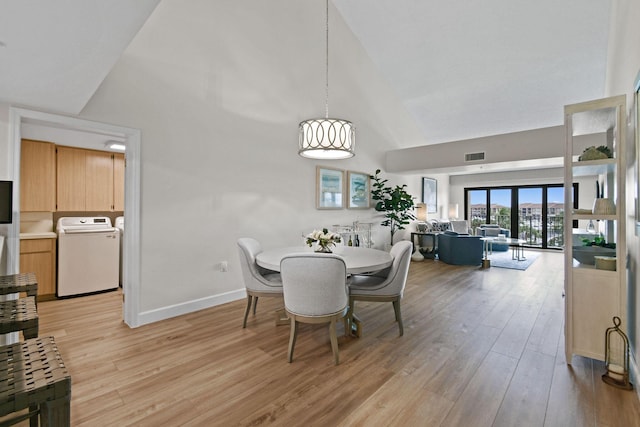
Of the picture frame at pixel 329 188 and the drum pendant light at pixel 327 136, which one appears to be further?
the picture frame at pixel 329 188

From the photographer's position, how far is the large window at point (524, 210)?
29.3 feet

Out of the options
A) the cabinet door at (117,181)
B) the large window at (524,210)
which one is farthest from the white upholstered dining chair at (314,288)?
the large window at (524,210)

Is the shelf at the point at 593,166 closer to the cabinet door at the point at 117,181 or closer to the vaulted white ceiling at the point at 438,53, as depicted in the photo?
the vaulted white ceiling at the point at 438,53

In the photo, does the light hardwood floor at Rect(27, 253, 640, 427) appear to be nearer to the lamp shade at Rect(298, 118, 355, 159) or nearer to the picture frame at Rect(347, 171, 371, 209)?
the lamp shade at Rect(298, 118, 355, 159)

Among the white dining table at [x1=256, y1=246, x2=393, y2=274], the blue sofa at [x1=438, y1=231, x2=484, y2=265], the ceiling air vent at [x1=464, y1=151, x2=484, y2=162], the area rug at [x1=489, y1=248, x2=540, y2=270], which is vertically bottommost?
the area rug at [x1=489, y1=248, x2=540, y2=270]

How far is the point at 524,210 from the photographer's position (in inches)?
372

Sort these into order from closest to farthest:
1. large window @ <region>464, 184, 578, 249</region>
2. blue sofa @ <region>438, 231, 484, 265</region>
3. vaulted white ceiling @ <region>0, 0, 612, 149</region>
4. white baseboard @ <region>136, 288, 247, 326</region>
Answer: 1. vaulted white ceiling @ <region>0, 0, 612, 149</region>
2. white baseboard @ <region>136, 288, 247, 326</region>
3. blue sofa @ <region>438, 231, 484, 265</region>
4. large window @ <region>464, 184, 578, 249</region>

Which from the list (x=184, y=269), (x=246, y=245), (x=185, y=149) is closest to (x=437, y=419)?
(x=246, y=245)

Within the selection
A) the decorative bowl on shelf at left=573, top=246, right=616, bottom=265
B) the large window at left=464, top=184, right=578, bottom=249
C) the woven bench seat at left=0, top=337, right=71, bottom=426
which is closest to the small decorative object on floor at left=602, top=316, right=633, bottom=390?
the decorative bowl on shelf at left=573, top=246, right=616, bottom=265

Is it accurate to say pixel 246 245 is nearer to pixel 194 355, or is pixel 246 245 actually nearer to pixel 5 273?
pixel 194 355

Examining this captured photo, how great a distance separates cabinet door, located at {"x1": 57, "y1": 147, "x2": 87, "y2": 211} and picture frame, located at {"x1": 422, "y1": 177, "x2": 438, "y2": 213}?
7.67 meters

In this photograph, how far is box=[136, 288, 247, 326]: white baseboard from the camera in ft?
9.88

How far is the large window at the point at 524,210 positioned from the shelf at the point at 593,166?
7675mm

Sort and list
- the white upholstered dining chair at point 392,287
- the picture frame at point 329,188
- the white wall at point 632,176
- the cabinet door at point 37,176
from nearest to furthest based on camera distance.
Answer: the white wall at point 632,176, the white upholstered dining chair at point 392,287, the cabinet door at point 37,176, the picture frame at point 329,188
